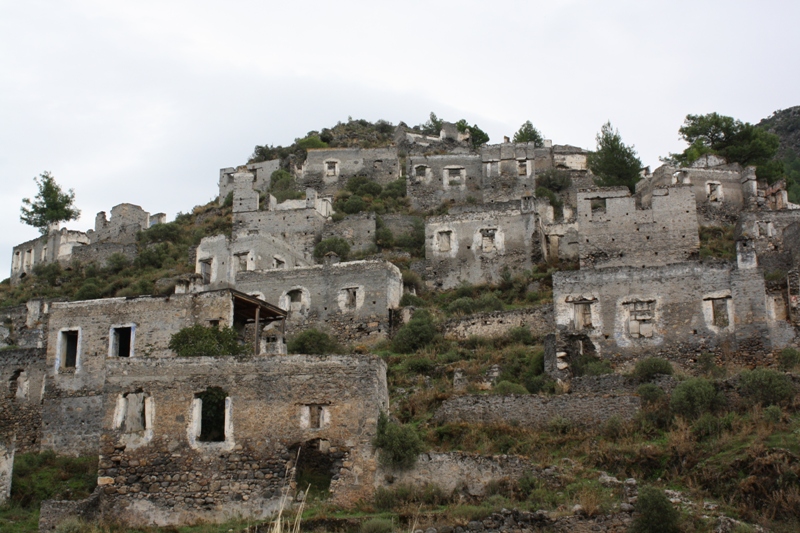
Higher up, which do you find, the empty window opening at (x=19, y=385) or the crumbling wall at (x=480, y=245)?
the crumbling wall at (x=480, y=245)

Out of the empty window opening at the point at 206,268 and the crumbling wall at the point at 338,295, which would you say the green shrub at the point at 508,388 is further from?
the empty window opening at the point at 206,268

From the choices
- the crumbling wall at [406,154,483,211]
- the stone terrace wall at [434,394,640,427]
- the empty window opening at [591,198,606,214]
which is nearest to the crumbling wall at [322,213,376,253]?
the crumbling wall at [406,154,483,211]

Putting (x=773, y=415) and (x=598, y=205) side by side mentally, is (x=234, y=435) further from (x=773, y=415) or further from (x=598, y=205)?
(x=598, y=205)

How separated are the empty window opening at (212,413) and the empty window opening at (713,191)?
29.7 meters

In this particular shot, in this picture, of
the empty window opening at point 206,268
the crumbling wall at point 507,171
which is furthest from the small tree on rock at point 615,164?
the empty window opening at point 206,268

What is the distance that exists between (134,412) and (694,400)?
13.9 m

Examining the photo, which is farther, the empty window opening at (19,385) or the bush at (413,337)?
the bush at (413,337)

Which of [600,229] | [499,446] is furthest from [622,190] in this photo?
[499,446]

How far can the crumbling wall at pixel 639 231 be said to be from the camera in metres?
42.7

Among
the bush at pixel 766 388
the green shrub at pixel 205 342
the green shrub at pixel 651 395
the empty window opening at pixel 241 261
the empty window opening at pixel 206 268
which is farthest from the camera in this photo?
the empty window opening at pixel 206 268

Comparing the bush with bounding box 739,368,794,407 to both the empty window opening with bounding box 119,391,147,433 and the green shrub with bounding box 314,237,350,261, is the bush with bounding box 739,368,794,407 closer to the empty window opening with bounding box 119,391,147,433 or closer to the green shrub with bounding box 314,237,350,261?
the empty window opening with bounding box 119,391,147,433

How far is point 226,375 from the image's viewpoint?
26578mm

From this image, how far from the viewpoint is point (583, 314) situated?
114ft

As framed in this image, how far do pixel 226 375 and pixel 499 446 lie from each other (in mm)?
7048
